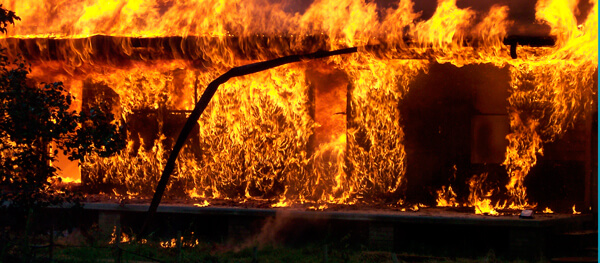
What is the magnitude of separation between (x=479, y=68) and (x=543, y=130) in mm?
1490

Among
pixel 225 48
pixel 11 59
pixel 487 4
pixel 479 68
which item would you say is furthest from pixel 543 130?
pixel 11 59

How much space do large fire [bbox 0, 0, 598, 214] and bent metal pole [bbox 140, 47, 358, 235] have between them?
307mm

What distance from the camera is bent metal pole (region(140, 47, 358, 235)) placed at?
11.5 m

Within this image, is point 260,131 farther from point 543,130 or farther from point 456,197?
point 543,130

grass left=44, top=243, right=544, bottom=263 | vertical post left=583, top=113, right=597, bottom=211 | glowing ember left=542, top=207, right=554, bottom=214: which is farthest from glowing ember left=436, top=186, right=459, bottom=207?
vertical post left=583, top=113, right=597, bottom=211

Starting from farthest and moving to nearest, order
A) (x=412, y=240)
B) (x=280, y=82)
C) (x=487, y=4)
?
(x=280, y=82) → (x=487, y=4) → (x=412, y=240)

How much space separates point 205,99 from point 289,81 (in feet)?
6.34

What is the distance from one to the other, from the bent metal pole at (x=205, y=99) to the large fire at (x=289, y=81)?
12.1 inches

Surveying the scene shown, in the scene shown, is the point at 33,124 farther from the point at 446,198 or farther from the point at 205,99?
the point at 446,198

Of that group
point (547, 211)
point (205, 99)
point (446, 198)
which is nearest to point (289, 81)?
point (205, 99)

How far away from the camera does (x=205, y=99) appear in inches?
466

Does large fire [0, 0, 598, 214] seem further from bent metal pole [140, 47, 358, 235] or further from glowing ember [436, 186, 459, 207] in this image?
bent metal pole [140, 47, 358, 235]

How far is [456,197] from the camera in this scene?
496 inches

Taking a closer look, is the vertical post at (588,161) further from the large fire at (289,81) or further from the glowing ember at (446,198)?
the glowing ember at (446,198)
